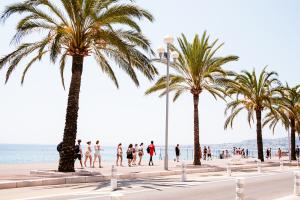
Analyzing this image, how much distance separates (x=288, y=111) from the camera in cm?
4106

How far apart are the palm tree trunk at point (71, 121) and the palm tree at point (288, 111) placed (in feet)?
73.7

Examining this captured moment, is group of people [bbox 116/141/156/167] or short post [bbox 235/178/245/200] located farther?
group of people [bbox 116/141/156/167]

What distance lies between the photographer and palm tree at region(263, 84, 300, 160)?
38.2 m

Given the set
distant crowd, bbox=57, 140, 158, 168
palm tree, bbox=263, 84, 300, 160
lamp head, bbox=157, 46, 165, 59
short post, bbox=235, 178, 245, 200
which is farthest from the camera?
palm tree, bbox=263, 84, 300, 160

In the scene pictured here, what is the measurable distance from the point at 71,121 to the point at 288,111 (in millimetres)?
27804

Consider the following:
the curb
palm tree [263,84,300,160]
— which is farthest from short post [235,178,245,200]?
palm tree [263,84,300,160]

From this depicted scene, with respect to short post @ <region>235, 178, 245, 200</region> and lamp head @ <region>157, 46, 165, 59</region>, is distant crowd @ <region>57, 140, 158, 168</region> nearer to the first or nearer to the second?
lamp head @ <region>157, 46, 165, 59</region>

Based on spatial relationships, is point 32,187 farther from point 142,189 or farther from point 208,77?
point 208,77

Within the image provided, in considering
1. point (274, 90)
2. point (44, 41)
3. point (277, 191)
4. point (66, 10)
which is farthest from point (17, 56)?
point (274, 90)

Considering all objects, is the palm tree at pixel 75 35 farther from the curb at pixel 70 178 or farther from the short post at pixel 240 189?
Result: the short post at pixel 240 189

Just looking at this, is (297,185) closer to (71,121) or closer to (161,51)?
(71,121)

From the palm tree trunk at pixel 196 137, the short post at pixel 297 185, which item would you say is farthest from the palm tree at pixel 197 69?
the short post at pixel 297 185

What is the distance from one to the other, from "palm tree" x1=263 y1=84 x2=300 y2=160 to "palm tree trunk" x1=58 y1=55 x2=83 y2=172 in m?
22.5

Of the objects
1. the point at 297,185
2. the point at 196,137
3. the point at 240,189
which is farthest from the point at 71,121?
the point at 240,189
